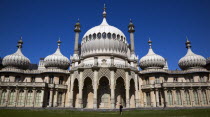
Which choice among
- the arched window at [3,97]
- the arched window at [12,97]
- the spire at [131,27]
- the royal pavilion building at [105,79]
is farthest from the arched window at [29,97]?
the spire at [131,27]

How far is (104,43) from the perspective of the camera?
46625mm

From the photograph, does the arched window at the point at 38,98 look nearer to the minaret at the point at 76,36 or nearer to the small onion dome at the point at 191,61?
the minaret at the point at 76,36

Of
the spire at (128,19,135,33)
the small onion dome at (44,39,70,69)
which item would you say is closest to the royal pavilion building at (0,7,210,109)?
the small onion dome at (44,39,70,69)

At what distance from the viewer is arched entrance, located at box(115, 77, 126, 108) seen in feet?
134

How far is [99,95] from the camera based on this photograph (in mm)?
40938

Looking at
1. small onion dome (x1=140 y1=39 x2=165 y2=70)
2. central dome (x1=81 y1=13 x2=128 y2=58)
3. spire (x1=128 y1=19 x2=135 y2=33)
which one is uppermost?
spire (x1=128 y1=19 x2=135 y2=33)

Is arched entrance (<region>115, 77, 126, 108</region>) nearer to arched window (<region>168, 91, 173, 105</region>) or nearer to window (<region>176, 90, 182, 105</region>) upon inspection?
arched window (<region>168, 91, 173, 105</region>)

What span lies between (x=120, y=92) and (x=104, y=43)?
1420 centimetres

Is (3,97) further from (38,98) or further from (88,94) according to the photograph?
(88,94)

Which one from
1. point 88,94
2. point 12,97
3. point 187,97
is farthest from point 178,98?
point 12,97

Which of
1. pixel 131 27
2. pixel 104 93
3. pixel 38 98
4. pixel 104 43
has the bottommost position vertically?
pixel 38 98

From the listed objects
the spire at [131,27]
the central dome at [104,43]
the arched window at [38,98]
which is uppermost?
the spire at [131,27]

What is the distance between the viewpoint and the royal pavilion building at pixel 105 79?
40375 millimetres

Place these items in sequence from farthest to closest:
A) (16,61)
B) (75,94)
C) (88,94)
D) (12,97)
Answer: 1. (16,61)
2. (75,94)
3. (12,97)
4. (88,94)
